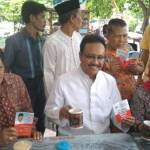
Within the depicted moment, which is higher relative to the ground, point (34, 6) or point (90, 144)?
point (34, 6)

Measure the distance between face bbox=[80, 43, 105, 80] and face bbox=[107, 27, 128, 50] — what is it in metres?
0.61

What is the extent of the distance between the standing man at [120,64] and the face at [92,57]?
47 centimetres

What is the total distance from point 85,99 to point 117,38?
86cm

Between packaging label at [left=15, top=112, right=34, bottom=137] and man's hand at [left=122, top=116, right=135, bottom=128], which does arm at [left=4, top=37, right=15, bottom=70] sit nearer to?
packaging label at [left=15, top=112, right=34, bottom=137]

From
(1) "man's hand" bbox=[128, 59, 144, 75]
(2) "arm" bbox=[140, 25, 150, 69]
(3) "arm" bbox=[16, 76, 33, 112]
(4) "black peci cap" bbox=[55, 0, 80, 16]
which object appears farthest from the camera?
(2) "arm" bbox=[140, 25, 150, 69]

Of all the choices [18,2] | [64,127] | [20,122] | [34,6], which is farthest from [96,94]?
[18,2]

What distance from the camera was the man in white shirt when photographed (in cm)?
226

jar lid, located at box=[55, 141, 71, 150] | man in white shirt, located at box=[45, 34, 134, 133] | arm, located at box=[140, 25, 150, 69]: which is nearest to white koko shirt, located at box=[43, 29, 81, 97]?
man in white shirt, located at box=[45, 34, 134, 133]

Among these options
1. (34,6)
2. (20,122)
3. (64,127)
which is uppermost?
(34,6)

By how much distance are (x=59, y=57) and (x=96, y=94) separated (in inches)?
31.8

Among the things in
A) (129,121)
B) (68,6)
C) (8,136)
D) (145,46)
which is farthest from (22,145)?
(145,46)

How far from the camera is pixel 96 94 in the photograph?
2299mm

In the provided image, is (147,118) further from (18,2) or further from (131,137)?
(18,2)

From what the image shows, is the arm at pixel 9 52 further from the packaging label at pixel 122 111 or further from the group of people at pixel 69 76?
the packaging label at pixel 122 111
